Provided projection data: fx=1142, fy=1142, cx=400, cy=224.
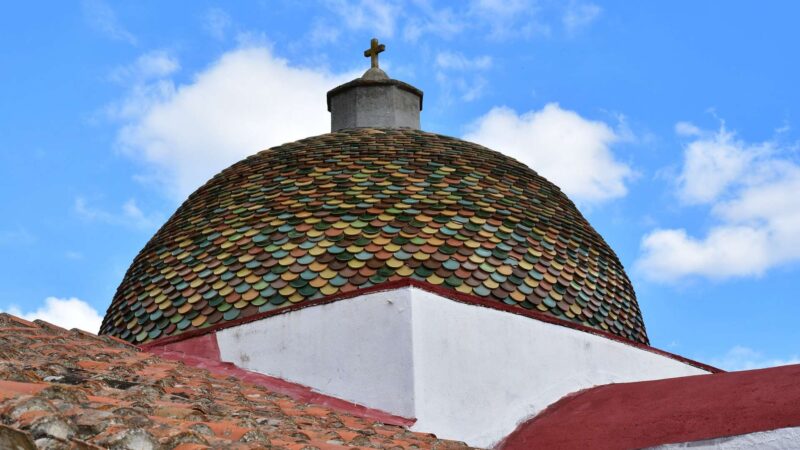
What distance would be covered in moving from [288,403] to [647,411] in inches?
78.9

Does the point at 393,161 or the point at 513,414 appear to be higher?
the point at 393,161

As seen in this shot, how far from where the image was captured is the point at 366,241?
27.3 ft

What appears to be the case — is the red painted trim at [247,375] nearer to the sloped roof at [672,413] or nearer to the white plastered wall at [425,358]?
the white plastered wall at [425,358]

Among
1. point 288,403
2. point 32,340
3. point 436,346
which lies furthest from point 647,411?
point 32,340

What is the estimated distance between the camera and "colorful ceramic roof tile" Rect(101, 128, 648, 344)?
8188mm

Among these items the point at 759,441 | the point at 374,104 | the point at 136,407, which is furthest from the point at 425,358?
the point at 374,104

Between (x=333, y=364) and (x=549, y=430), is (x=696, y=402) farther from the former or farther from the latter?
(x=333, y=364)

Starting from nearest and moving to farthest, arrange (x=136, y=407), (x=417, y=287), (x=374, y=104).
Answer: (x=136, y=407) < (x=417, y=287) < (x=374, y=104)

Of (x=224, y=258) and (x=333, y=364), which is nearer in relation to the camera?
(x=333, y=364)

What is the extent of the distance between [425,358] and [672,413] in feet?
5.22

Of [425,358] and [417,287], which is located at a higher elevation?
[417,287]

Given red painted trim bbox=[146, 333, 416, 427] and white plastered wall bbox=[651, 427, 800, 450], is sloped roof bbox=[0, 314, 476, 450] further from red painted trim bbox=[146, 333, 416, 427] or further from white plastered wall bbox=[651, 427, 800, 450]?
white plastered wall bbox=[651, 427, 800, 450]

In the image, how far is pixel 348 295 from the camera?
7371 mm

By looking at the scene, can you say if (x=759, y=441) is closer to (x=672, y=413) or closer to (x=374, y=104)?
(x=672, y=413)
